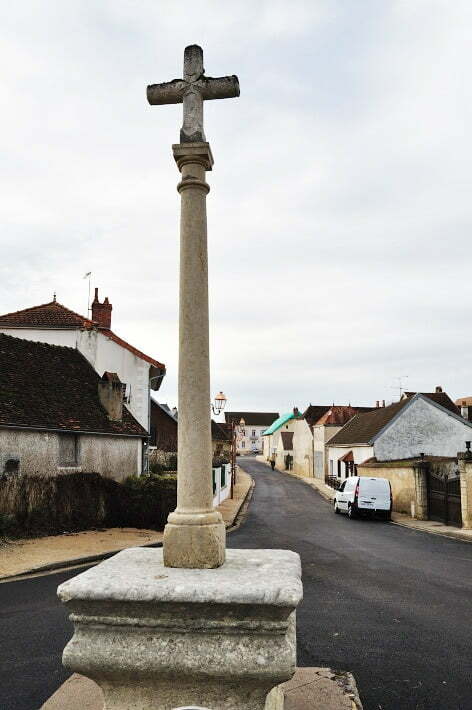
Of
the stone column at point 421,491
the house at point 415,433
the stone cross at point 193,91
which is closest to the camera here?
the stone cross at point 193,91

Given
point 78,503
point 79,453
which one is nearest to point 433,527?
point 78,503

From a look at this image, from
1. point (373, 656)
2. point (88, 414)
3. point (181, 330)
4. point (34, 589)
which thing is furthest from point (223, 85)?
point (88, 414)

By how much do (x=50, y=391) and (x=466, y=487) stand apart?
14265 millimetres

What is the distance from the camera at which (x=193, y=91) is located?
14.6 ft

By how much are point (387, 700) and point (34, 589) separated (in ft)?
21.7

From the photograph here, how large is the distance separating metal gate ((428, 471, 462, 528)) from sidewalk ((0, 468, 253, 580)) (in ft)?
34.7

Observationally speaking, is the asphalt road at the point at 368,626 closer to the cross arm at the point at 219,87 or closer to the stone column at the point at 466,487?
the stone column at the point at 466,487

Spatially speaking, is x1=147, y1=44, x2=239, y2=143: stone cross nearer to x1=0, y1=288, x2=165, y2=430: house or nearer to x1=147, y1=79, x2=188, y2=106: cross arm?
x1=147, y1=79, x2=188, y2=106: cross arm

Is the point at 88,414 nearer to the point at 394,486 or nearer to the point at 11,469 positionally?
the point at 11,469

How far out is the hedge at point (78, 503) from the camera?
14.7m

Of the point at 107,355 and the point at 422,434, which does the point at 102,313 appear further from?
the point at 422,434

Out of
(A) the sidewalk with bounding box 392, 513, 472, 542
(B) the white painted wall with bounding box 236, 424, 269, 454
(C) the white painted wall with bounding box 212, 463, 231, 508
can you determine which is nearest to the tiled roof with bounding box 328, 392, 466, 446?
(C) the white painted wall with bounding box 212, 463, 231, 508

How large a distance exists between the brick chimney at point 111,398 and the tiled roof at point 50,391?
219 mm

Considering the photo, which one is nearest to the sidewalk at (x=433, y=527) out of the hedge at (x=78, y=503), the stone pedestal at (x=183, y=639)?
the hedge at (x=78, y=503)
